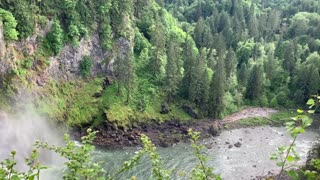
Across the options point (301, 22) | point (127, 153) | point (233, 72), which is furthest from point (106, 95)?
point (301, 22)

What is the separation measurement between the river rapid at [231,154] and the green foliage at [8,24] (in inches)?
974

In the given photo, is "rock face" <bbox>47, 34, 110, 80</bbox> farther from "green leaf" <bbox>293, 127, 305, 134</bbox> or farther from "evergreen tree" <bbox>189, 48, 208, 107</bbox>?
"green leaf" <bbox>293, 127, 305, 134</bbox>

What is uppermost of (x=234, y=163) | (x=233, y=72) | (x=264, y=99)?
(x=233, y=72)

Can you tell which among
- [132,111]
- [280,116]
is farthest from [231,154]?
[280,116]

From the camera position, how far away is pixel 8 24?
61531 mm

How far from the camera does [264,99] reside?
317ft

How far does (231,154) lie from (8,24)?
45563mm

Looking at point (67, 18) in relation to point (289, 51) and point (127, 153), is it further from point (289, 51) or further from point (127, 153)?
point (289, 51)

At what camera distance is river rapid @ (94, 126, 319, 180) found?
59.8 metres

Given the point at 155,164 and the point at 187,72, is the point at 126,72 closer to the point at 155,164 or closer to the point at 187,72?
the point at 187,72

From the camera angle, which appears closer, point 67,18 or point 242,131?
point 67,18

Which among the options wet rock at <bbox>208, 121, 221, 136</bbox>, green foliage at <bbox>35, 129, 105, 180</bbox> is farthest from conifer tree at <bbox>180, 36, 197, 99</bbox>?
green foliage at <bbox>35, 129, 105, 180</bbox>

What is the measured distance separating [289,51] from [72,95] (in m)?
64.0

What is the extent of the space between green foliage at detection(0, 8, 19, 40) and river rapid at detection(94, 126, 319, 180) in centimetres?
2474
